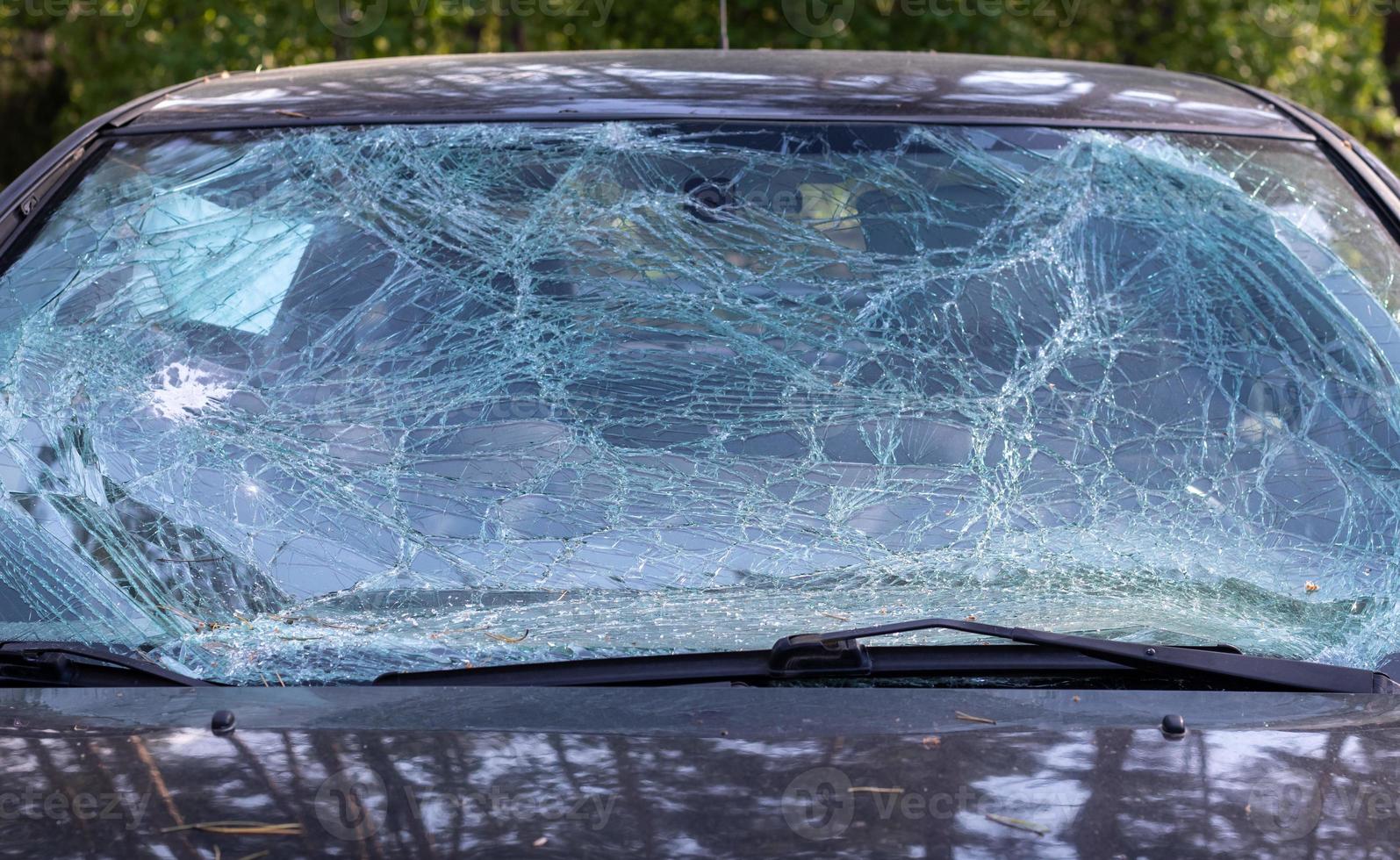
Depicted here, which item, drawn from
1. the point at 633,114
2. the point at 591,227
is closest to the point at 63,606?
the point at 591,227

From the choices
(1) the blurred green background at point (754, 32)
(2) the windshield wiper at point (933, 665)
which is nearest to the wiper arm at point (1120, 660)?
(2) the windshield wiper at point (933, 665)

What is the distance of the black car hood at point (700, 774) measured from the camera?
1.29 meters

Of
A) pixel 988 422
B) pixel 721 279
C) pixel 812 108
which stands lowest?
pixel 988 422

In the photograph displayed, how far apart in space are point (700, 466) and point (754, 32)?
5.27 metres

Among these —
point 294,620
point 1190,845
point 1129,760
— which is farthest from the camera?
point 294,620

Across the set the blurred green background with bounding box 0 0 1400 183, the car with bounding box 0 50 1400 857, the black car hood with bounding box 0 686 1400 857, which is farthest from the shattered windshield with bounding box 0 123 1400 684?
the blurred green background with bounding box 0 0 1400 183

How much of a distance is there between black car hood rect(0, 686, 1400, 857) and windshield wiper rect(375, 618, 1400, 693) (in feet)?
0.14

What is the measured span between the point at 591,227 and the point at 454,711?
1.00 m

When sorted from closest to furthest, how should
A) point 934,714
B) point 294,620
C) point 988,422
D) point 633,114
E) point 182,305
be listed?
point 934,714
point 294,620
point 988,422
point 182,305
point 633,114

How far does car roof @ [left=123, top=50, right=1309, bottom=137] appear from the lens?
93.4 inches

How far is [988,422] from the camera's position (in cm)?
204

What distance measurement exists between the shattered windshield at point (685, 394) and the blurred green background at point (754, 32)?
4.17 meters

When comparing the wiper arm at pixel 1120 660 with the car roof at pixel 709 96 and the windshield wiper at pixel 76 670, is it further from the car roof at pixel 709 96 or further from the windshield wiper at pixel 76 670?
the car roof at pixel 709 96

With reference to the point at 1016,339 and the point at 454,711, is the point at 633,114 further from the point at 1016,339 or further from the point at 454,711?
the point at 454,711
